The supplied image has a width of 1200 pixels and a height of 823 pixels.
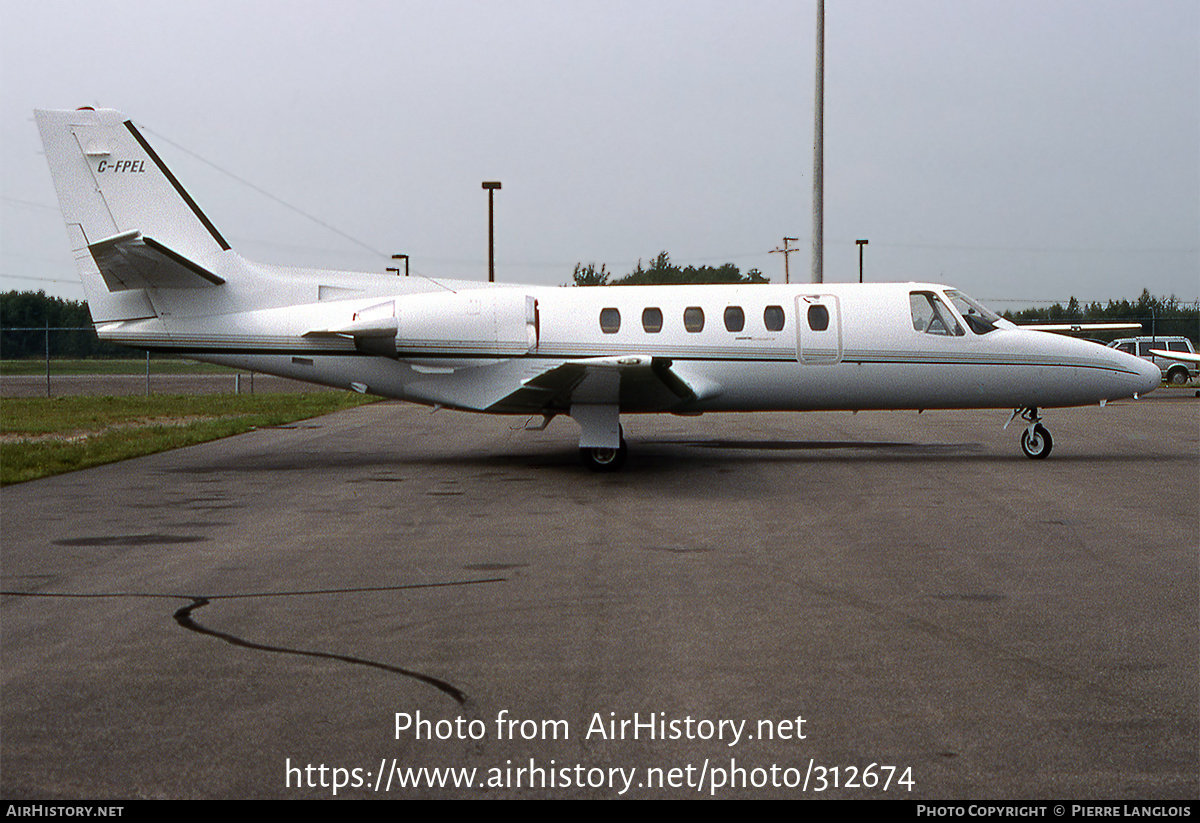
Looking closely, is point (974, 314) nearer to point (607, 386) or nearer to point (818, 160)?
point (607, 386)

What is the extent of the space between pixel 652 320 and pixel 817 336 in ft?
8.13

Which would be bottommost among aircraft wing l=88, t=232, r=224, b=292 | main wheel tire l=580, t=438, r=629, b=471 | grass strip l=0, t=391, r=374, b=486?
grass strip l=0, t=391, r=374, b=486

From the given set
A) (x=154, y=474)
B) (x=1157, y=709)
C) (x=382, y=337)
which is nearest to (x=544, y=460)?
(x=382, y=337)

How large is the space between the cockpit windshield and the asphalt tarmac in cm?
404

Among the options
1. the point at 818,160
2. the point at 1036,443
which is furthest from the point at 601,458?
the point at 818,160

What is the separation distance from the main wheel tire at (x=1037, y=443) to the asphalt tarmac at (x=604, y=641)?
10.1 feet

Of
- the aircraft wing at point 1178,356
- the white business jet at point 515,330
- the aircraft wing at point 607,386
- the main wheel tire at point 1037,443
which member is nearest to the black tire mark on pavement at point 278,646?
the aircraft wing at point 607,386

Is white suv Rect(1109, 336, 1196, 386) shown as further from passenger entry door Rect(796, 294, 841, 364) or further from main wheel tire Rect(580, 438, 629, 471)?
main wheel tire Rect(580, 438, 629, 471)

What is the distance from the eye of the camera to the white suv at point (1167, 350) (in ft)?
128

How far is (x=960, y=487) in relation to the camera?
42.0ft

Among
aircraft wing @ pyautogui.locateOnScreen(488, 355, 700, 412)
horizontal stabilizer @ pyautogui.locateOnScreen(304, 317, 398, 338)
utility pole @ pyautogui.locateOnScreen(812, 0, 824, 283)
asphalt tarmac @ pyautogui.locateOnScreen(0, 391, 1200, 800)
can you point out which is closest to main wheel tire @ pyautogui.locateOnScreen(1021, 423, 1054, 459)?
asphalt tarmac @ pyautogui.locateOnScreen(0, 391, 1200, 800)

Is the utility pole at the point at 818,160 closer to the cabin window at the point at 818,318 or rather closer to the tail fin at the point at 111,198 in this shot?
the cabin window at the point at 818,318

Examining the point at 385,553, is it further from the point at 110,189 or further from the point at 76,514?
the point at 110,189

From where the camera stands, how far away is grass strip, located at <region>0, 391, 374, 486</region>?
1612 cm
